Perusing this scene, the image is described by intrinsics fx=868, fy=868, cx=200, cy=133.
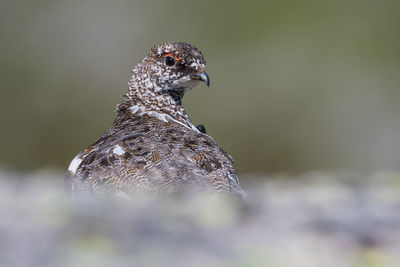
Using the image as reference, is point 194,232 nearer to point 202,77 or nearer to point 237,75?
point 202,77

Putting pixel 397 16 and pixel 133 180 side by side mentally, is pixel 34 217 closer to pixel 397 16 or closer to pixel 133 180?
pixel 133 180

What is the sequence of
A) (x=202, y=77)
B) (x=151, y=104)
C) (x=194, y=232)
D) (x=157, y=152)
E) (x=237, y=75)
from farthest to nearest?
1. (x=237, y=75)
2. (x=202, y=77)
3. (x=151, y=104)
4. (x=157, y=152)
5. (x=194, y=232)

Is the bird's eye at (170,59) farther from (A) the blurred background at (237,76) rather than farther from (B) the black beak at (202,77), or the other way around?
(A) the blurred background at (237,76)

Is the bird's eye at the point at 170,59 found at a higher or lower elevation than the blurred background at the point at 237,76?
lower

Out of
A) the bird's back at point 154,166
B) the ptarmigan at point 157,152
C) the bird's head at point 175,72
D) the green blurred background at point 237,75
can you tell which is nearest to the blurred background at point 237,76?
the green blurred background at point 237,75

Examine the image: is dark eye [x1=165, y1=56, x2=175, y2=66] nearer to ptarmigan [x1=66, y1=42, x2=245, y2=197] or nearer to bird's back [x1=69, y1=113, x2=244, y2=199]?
ptarmigan [x1=66, y1=42, x2=245, y2=197]

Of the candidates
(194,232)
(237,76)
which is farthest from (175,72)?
(237,76)

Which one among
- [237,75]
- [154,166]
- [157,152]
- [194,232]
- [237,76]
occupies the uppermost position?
[237,75]

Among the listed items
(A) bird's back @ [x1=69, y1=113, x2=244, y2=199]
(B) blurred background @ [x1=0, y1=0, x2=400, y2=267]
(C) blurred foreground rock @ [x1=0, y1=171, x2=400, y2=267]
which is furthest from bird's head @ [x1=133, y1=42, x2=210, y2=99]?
(B) blurred background @ [x1=0, y1=0, x2=400, y2=267]
